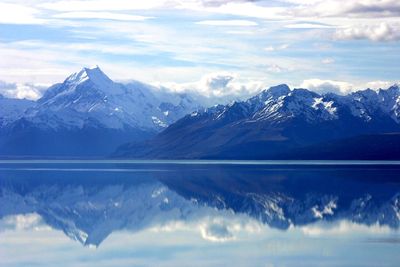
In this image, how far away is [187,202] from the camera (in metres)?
97.2

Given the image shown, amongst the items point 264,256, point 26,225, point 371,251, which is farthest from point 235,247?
point 26,225

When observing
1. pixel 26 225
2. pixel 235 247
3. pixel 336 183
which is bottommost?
pixel 336 183

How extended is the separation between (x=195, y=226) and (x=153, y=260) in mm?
19058

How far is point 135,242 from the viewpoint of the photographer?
6266cm

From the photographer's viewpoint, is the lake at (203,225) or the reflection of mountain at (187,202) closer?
the lake at (203,225)

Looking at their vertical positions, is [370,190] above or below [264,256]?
below

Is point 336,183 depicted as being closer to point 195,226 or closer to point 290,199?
point 290,199

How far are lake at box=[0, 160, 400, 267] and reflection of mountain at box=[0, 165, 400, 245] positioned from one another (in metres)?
0.11

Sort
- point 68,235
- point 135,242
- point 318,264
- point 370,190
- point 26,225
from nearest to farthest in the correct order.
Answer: point 318,264
point 135,242
point 68,235
point 26,225
point 370,190

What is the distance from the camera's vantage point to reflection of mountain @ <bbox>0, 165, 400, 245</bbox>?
7694cm

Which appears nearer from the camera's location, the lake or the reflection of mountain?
the lake

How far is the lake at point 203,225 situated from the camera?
179 ft

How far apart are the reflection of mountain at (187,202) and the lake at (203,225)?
11 cm

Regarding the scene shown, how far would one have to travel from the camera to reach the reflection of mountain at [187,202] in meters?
76.9
